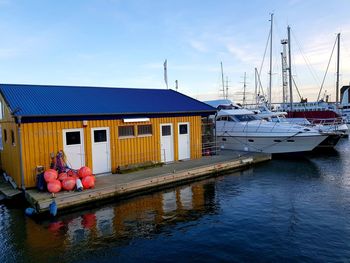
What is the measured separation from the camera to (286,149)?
65.0 ft

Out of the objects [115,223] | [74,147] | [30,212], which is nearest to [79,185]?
[30,212]

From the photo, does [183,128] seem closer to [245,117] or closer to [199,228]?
[245,117]

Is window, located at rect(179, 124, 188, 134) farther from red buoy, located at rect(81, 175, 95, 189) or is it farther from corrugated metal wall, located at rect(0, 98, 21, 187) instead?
corrugated metal wall, located at rect(0, 98, 21, 187)

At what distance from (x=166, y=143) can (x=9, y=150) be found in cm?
681

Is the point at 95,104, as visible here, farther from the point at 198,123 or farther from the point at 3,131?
the point at 198,123

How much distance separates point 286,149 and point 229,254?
14.2 m

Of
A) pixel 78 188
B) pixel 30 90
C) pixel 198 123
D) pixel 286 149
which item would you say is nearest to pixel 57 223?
pixel 78 188

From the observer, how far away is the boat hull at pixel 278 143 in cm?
1953

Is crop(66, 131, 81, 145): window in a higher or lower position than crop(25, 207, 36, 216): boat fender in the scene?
higher

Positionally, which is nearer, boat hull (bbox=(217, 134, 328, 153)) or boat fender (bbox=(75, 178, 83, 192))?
boat fender (bbox=(75, 178, 83, 192))

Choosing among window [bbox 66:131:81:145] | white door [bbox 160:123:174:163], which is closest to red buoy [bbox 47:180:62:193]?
window [bbox 66:131:81:145]

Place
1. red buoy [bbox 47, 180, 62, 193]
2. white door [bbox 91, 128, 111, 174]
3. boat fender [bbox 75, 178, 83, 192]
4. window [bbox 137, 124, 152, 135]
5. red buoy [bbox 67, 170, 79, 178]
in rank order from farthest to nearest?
1. window [bbox 137, 124, 152, 135]
2. white door [bbox 91, 128, 111, 174]
3. red buoy [bbox 67, 170, 79, 178]
4. boat fender [bbox 75, 178, 83, 192]
5. red buoy [bbox 47, 180, 62, 193]

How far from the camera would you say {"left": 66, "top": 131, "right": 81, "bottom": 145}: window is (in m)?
12.1

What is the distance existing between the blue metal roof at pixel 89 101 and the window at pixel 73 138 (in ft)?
2.75
